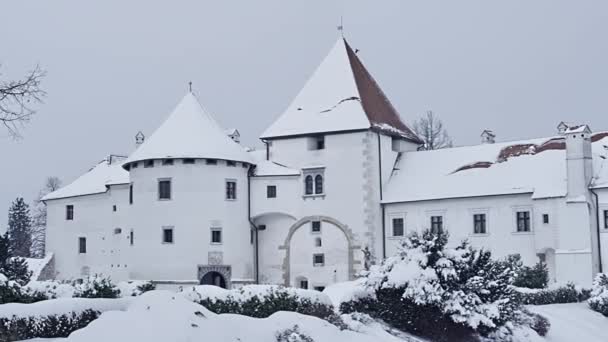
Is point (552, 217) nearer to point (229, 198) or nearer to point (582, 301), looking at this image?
point (582, 301)

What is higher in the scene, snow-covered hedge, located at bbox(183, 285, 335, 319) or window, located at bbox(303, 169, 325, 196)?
window, located at bbox(303, 169, 325, 196)

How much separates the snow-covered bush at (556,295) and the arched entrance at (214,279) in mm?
14197

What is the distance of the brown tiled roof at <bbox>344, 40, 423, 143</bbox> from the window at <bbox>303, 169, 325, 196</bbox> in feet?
11.1

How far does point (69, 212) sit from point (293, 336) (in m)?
34.9

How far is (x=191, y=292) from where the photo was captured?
18.2 metres

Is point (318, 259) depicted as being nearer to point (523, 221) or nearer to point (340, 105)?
point (340, 105)

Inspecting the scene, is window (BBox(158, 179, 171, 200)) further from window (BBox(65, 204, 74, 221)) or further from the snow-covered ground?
the snow-covered ground

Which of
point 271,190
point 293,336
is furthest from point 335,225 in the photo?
point 293,336

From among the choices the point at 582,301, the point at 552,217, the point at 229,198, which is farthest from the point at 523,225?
the point at 229,198

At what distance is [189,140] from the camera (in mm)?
38938

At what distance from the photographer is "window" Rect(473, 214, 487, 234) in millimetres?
36781

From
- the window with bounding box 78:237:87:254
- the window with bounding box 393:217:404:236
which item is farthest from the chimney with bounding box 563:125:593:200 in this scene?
the window with bounding box 78:237:87:254

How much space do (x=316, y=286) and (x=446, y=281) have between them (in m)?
19.0

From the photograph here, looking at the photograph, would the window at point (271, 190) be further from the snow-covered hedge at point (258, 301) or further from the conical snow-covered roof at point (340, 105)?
the snow-covered hedge at point (258, 301)
